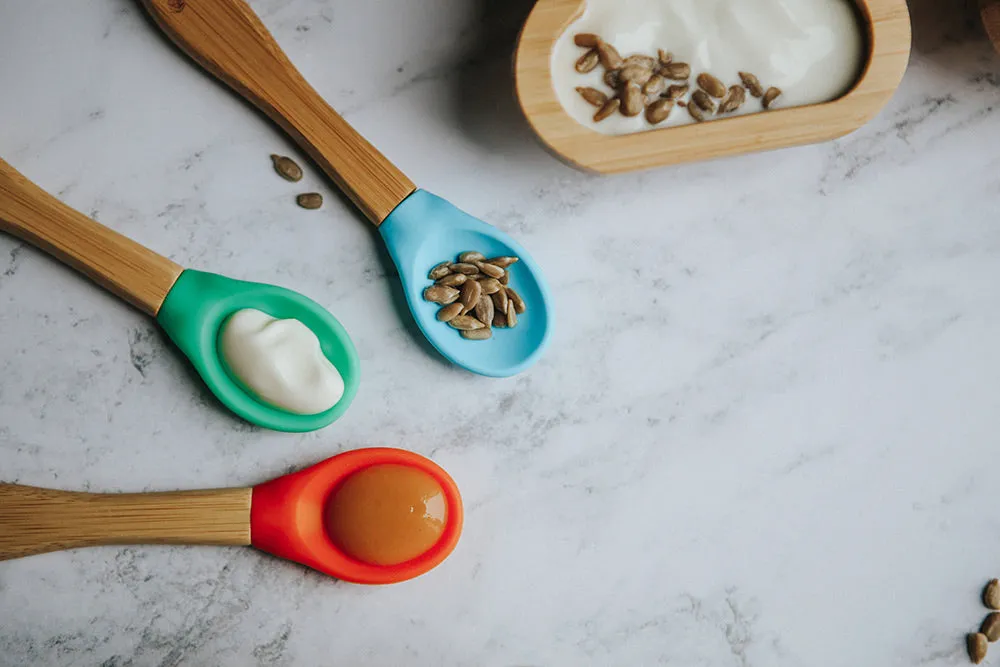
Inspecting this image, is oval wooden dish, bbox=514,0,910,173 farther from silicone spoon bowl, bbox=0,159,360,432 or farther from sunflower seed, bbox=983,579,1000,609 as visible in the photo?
sunflower seed, bbox=983,579,1000,609

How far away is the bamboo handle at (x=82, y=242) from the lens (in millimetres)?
867

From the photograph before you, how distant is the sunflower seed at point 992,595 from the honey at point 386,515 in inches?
27.5

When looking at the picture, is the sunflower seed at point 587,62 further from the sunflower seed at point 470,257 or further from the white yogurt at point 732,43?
the sunflower seed at point 470,257

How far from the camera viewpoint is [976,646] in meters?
1.03

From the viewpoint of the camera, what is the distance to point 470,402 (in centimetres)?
97

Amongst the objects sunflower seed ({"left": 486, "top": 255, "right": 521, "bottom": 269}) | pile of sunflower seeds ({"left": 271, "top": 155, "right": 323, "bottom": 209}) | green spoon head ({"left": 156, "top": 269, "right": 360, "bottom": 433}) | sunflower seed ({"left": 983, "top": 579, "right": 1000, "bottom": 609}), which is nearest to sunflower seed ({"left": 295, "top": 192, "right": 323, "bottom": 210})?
pile of sunflower seeds ({"left": 271, "top": 155, "right": 323, "bottom": 209})

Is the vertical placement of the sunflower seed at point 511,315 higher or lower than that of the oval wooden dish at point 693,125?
lower

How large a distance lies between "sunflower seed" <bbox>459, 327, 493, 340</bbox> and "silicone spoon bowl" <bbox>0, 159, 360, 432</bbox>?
13cm

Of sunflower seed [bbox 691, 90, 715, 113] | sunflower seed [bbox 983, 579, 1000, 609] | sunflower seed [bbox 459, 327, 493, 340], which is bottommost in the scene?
sunflower seed [bbox 983, 579, 1000, 609]

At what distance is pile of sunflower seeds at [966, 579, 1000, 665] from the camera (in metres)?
1.03

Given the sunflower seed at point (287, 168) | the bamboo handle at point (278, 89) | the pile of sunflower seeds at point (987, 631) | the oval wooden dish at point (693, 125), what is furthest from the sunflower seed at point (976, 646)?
the sunflower seed at point (287, 168)

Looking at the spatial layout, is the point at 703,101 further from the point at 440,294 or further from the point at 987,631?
the point at 987,631

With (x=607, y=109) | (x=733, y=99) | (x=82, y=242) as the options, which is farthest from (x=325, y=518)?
(x=733, y=99)

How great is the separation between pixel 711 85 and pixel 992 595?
2.36ft
